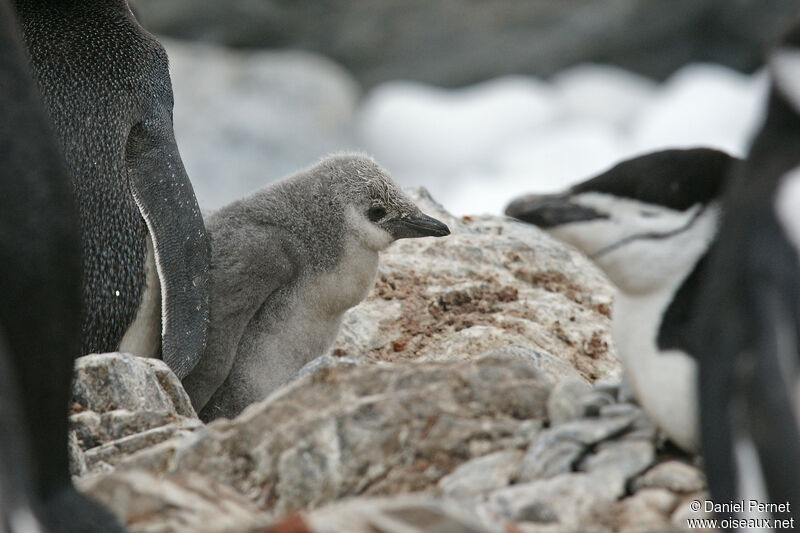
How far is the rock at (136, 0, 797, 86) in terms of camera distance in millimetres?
15508

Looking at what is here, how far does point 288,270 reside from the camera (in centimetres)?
331

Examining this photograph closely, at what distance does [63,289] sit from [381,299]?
1757 millimetres

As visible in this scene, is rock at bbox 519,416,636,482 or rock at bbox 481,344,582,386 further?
rock at bbox 481,344,582,386

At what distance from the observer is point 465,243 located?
4.00 meters

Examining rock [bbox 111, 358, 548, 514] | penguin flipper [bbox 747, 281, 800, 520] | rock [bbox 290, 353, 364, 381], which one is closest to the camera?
penguin flipper [bbox 747, 281, 800, 520]

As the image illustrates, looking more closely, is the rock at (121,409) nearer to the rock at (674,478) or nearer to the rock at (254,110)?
the rock at (674,478)

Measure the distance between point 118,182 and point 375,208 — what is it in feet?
2.40

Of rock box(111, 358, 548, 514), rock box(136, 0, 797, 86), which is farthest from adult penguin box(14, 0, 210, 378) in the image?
rock box(136, 0, 797, 86)

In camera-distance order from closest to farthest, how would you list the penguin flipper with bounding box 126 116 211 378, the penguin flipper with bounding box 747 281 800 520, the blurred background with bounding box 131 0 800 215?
1. the penguin flipper with bounding box 747 281 800 520
2. the penguin flipper with bounding box 126 116 211 378
3. the blurred background with bounding box 131 0 800 215

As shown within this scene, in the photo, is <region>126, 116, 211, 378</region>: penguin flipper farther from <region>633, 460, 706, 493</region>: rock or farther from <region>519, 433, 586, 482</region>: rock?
<region>633, 460, 706, 493</region>: rock

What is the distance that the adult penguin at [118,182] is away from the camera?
3.39 metres

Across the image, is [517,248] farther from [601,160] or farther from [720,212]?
[601,160]

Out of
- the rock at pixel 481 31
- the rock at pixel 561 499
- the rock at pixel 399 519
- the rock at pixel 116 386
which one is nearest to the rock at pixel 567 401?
the rock at pixel 561 499

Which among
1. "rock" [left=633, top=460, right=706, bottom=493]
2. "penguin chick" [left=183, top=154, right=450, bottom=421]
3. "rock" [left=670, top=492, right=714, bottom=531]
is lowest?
"rock" [left=670, top=492, right=714, bottom=531]
